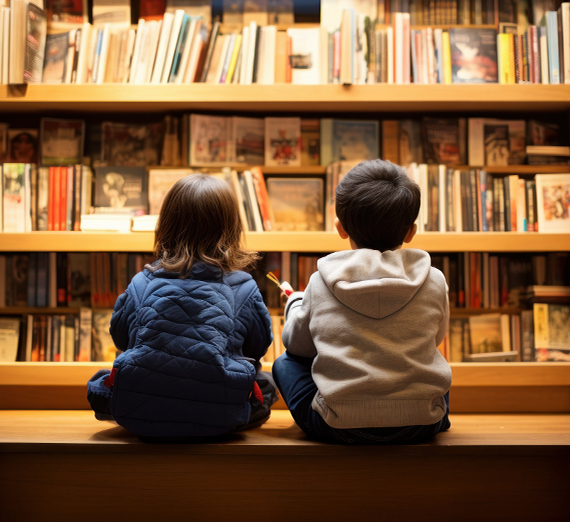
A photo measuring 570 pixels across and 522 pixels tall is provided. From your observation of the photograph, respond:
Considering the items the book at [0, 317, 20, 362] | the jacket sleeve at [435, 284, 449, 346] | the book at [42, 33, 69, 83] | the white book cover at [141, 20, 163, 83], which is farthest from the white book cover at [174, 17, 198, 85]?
the jacket sleeve at [435, 284, 449, 346]

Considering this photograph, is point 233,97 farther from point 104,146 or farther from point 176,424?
point 176,424

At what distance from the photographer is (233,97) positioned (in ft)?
6.81

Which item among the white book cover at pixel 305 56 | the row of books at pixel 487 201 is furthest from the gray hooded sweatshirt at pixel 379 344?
the white book cover at pixel 305 56

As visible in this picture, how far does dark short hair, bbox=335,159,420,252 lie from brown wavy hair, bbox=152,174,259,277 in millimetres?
344

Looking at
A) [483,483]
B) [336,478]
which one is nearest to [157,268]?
[336,478]

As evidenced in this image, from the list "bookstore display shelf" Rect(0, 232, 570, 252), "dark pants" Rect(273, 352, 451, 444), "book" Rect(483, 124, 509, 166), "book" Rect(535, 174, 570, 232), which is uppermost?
"book" Rect(483, 124, 509, 166)

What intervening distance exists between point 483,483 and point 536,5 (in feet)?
6.56

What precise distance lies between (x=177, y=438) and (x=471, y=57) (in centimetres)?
188

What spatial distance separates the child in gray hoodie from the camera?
128 centimetres

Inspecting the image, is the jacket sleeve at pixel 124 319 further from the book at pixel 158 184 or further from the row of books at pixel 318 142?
the row of books at pixel 318 142

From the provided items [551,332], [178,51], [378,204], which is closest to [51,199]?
[178,51]

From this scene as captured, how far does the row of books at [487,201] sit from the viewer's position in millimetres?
2152

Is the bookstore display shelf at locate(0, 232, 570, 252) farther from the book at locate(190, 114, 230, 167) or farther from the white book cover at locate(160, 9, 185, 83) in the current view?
the white book cover at locate(160, 9, 185, 83)

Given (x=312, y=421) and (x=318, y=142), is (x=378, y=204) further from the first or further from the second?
(x=318, y=142)
